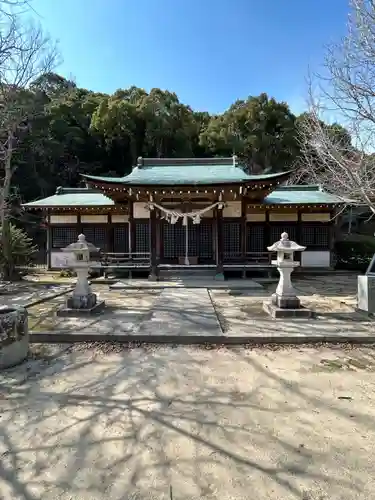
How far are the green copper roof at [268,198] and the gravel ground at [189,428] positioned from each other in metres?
10.7

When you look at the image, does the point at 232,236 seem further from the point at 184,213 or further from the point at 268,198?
the point at 268,198

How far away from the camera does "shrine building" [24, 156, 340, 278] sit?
11.5 m

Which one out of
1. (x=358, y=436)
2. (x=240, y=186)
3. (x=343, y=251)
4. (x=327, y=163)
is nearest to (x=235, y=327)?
(x=358, y=436)

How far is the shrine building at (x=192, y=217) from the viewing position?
451 inches

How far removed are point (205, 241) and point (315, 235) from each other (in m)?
5.29

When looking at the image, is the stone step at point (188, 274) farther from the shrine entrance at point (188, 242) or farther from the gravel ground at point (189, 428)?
the gravel ground at point (189, 428)

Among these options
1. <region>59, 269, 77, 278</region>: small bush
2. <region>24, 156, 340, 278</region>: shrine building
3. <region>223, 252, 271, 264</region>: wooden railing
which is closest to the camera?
<region>24, 156, 340, 278</region>: shrine building

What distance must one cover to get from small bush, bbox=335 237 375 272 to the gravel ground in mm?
12230

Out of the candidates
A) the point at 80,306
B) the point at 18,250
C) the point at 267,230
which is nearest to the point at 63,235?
the point at 18,250

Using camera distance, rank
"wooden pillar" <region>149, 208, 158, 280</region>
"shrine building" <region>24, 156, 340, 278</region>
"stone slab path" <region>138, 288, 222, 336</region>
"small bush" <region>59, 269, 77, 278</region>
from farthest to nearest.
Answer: "small bush" <region>59, 269, 77, 278</region> < "wooden pillar" <region>149, 208, 158, 280</region> < "shrine building" <region>24, 156, 340, 278</region> < "stone slab path" <region>138, 288, 222, 336</region>

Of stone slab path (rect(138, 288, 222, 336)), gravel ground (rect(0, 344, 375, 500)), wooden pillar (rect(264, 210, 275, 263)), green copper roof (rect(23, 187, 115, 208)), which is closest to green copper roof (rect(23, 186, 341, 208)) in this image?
green copper roof (rect(23, 187, 115, 208))

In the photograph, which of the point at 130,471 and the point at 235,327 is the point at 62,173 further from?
the point at 130,471

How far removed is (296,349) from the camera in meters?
4.66

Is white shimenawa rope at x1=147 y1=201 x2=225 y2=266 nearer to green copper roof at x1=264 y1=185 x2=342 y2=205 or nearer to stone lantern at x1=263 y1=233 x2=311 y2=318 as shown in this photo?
green copper roof at x1=264 y1=185 x2=342 y2=205
